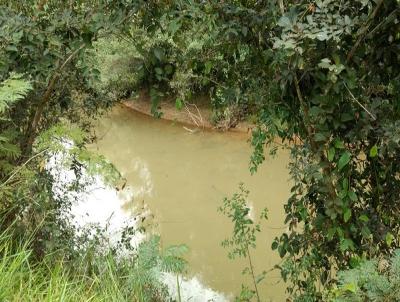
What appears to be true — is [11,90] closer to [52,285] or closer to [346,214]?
[52,285]

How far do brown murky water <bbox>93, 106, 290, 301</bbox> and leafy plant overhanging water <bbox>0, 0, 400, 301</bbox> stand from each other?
1225 mm

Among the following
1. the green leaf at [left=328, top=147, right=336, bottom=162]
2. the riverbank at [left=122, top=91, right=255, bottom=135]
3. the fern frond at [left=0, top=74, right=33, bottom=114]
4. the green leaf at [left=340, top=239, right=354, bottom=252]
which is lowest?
the riverbank at [left=122, top=91, right=255, bottom=135]

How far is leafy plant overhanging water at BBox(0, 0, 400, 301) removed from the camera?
1683mm

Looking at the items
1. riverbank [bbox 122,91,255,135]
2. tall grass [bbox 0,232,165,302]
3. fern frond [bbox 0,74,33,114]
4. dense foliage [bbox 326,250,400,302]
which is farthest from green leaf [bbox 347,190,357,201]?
riverbank [bbox 122,91,255,135]

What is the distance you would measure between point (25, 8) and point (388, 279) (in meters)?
2.60

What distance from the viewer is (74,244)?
3.17m

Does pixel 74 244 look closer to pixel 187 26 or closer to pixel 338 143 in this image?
pixel 187 26

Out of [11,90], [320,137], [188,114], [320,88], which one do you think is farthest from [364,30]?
[188,114]

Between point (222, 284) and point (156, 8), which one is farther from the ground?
point (156, 8)

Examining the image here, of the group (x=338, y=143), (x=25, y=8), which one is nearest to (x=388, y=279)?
(x=338, y=143)

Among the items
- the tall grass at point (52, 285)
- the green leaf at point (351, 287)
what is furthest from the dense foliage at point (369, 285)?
the tall grass at point (52, 285)

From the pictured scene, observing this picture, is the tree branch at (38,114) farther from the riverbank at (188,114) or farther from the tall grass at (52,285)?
the riverbank at (188,114)

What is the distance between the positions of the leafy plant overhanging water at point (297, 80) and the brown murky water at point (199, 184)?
1225mm

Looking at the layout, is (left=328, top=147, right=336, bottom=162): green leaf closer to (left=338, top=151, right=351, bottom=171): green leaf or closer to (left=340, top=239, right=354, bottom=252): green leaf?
(left=338, top=151, right=351, bottom=171): green leaf
